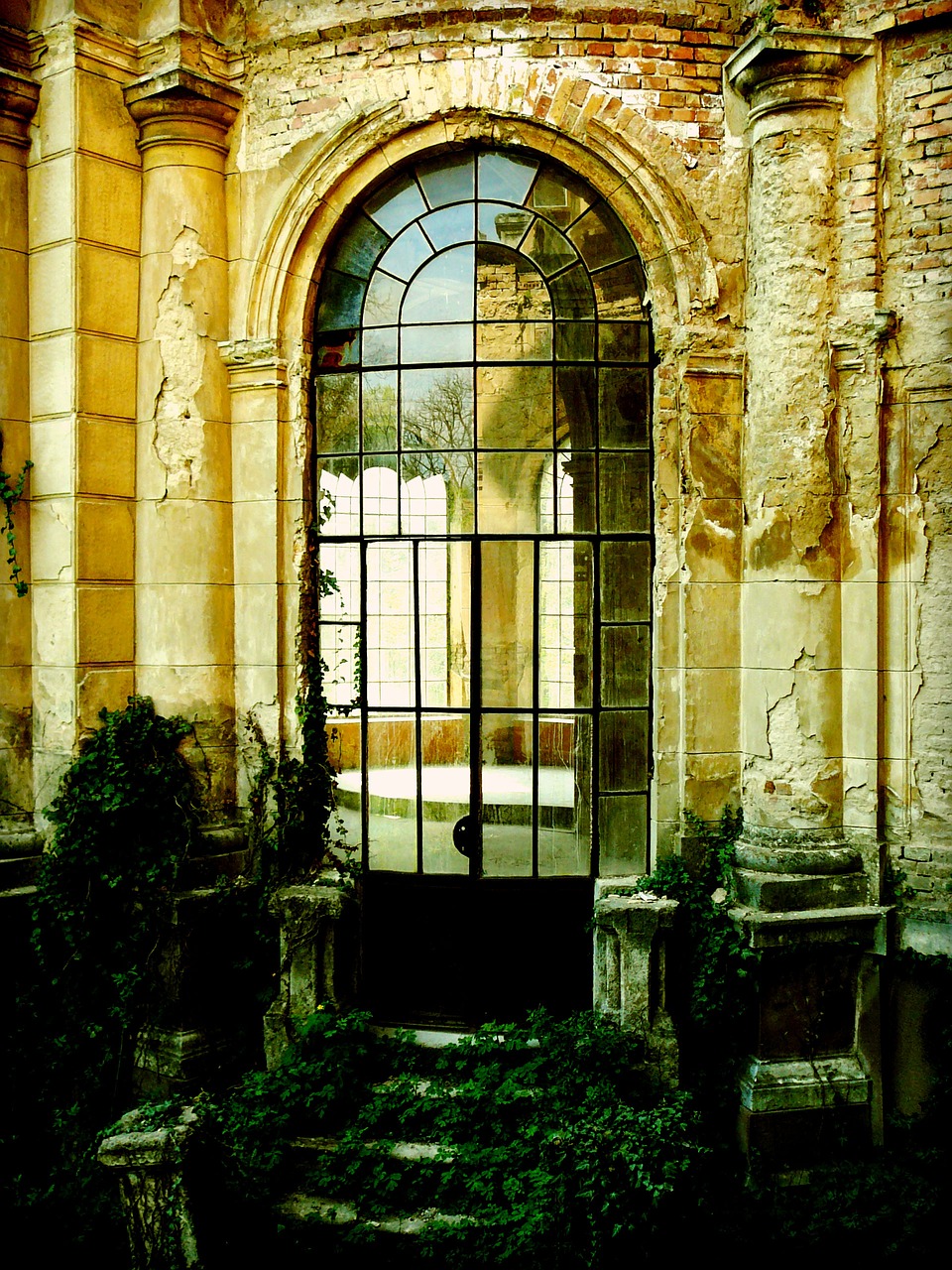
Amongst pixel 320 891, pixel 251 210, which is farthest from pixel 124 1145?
pixel 251 210

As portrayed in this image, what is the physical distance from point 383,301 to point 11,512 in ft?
8.45

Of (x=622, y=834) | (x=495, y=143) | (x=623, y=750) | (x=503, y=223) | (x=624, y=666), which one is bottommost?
(x=622, y=834)

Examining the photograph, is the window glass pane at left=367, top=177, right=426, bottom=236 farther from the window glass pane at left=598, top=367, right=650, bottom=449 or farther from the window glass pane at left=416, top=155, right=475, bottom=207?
the window glass pane at left=598, top=367, right=650, bottom=449

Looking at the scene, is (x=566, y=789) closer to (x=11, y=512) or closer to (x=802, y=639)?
(x=802, y=639)

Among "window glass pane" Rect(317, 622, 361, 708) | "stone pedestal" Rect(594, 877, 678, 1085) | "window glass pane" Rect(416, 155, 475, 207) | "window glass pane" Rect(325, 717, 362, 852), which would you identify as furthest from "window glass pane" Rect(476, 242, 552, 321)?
"stone pedestal" Rect(594, 877, 678, 1085)

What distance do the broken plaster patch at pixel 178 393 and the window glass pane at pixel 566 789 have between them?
8.62ft

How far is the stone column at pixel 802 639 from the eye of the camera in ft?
16.5

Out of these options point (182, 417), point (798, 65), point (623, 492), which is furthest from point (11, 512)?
point (798, 65)

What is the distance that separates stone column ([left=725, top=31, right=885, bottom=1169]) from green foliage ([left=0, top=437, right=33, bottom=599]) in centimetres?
427

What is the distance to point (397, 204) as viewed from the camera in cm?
584

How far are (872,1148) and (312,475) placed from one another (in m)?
4.87

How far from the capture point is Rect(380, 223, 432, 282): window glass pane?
19.0 ft

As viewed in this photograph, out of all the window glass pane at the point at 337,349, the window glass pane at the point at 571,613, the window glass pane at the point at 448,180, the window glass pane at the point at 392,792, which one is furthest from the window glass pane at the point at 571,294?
the window glass pane at the point at 392,792

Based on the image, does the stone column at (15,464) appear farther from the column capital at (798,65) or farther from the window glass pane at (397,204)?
the column capital at (798,65)
